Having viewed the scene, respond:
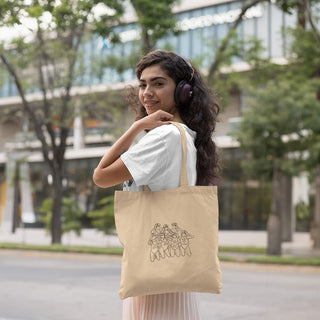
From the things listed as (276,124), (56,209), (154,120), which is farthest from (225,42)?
(154,120)

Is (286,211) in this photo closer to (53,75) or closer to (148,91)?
(53,75)

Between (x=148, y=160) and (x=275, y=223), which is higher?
(x=148, y=160)

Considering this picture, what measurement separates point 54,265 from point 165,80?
12165 millimetres

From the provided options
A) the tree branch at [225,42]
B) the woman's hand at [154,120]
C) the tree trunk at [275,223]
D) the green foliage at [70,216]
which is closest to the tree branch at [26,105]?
the green foliage at [70,216]

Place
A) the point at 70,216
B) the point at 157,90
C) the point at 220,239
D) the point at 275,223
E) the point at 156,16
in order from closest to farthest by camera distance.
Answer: the point at 157,90 → the point at 156,16 → the point at 275,223 → the point at 70,216 → the point at 220,239

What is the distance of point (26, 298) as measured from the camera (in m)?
8.12

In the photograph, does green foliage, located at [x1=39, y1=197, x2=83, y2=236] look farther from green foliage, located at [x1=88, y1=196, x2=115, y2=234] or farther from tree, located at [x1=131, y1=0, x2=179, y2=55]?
tree, located at [x1=131, y1=0, x2=179, y2=55]

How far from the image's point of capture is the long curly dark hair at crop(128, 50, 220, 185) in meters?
2.34

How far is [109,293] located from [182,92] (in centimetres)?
677

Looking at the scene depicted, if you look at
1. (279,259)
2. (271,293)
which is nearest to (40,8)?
(271,293)

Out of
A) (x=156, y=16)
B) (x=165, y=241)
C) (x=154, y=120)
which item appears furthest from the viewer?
(x=156, y=16)

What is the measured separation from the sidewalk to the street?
6588 millimetres

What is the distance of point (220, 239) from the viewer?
28438mm

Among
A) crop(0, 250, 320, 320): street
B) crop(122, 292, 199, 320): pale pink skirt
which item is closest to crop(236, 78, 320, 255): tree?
crop(0, 250, 320, 320): street
